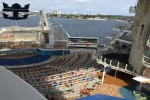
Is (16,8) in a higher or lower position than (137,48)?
higher

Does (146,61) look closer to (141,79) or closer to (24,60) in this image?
(141,79)

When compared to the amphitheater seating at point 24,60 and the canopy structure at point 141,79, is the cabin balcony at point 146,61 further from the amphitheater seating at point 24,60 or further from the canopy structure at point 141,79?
the amphitheater seating at point 24,60

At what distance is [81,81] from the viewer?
94.6 feet

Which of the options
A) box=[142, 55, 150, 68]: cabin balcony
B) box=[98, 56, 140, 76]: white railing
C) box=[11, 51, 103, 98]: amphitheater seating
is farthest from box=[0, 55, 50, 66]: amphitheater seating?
box=[142, 55, 150, 68]: cabin balcony

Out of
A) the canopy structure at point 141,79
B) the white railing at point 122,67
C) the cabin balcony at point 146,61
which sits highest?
the cabin balcony at point 146,61

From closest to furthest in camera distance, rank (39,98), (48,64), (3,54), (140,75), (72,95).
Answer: (39,98) → (72,95) → (140,75) → (48,64) → (3,54)

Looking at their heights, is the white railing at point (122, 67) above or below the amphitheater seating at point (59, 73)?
above

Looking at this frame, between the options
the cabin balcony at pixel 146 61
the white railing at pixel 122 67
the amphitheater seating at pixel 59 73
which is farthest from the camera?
the white railing at pixel 122 67

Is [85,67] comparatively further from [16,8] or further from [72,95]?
[16,8]

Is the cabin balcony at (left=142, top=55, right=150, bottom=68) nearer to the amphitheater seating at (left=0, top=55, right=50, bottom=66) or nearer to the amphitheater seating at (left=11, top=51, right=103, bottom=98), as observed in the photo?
the amphitheater seating at (left=11, top=51, right=103, bottom=98)

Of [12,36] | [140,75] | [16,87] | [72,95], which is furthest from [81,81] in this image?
[16,87]

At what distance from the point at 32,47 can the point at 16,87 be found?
41.2 m

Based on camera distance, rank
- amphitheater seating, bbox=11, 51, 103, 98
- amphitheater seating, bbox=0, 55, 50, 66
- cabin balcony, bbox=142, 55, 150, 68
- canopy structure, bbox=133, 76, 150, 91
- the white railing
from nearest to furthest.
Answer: amphitheater seating, bbox=11, 51, 103, 98 < canopy structure, bbox=133, 76, 150, 91 < cabin balcony, bbox=142, 55, 150, 68 < the white railing < amphitheater seating, bbox=0, 55, 50, 66

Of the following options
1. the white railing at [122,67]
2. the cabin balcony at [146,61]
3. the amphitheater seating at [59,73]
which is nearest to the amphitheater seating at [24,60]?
the amphitheater seating at [59,73]
